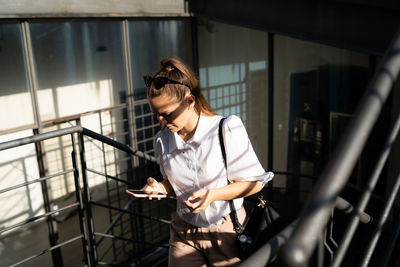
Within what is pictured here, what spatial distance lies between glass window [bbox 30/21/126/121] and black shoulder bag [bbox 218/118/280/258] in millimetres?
2836

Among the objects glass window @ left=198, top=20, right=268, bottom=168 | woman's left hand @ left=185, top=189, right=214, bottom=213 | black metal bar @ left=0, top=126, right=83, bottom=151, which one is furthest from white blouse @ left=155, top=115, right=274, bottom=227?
glass window @ left=198, top=20, right=268, bottom=168

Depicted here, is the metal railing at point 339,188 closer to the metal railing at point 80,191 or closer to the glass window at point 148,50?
the metal railing at point 80,191

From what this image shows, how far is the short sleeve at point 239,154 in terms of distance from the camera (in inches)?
65.2

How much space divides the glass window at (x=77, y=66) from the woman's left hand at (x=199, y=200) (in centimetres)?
290

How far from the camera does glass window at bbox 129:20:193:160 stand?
4.62 metres

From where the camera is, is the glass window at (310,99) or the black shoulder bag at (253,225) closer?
the black shoulder bag at (253,225)

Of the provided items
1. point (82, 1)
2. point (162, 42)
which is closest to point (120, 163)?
point (162, 42)

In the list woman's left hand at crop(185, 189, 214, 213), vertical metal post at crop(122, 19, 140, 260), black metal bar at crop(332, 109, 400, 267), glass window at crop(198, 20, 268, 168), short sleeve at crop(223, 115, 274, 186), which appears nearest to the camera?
black metal bar at crop(332, 109, 400, 267)

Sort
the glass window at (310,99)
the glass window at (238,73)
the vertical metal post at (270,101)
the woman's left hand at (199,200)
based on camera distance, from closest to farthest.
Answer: the woman's left hand at (199,200) → the glass window at (310,99) → the vertical metal post at (270,101) → the glass window at (238,73)

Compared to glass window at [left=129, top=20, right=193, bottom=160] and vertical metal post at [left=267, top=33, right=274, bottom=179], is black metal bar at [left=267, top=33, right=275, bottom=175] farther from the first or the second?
glass window at [left=129, top=20, right=193, bottom=160]

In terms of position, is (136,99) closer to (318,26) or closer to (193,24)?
(193,24)

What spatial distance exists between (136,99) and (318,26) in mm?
2409

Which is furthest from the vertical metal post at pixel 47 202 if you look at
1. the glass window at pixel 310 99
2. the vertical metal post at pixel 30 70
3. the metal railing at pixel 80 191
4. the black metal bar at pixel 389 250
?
the black metal bar at pixel 389 250

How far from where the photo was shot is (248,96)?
16.3 feet
